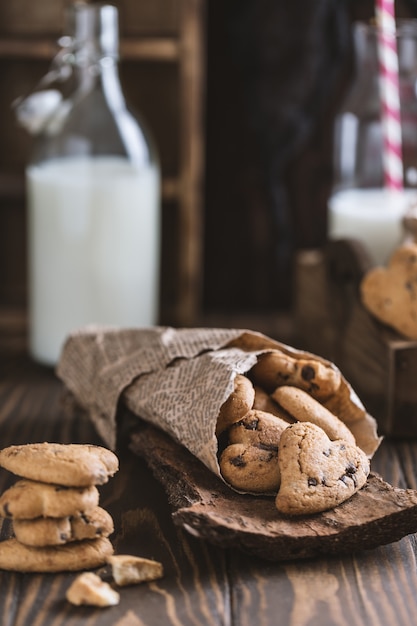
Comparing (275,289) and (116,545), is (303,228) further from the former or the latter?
(116,545)

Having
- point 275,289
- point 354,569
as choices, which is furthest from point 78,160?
point 354,569

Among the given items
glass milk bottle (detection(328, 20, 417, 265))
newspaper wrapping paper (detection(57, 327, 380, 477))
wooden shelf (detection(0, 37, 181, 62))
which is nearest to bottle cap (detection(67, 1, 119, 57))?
wooden shelf (detection(0, 37, 181, 62))

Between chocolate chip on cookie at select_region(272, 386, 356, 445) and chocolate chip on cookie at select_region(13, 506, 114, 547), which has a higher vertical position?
chocolate chip on cookie at select_region(272, 386, 356, 445)

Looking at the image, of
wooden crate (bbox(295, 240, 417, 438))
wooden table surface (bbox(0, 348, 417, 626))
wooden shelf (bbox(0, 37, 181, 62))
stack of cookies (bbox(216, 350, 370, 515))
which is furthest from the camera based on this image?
wooden shelf (bbox(0, 37, 181, 62))

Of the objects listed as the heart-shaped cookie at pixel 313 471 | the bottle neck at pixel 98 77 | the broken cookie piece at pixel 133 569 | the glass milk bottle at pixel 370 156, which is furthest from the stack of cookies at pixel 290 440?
the bottle neck at pixel 98 77

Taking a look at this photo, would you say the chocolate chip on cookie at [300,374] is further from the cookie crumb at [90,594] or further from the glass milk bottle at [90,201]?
the glass milk bottle at [90,201]

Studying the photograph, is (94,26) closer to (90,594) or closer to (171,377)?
(171,377)

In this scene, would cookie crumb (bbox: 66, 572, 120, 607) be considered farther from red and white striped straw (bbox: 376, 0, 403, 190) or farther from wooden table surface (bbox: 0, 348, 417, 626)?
red and white striped straw (bbox: 376, 0, 403, 190)
